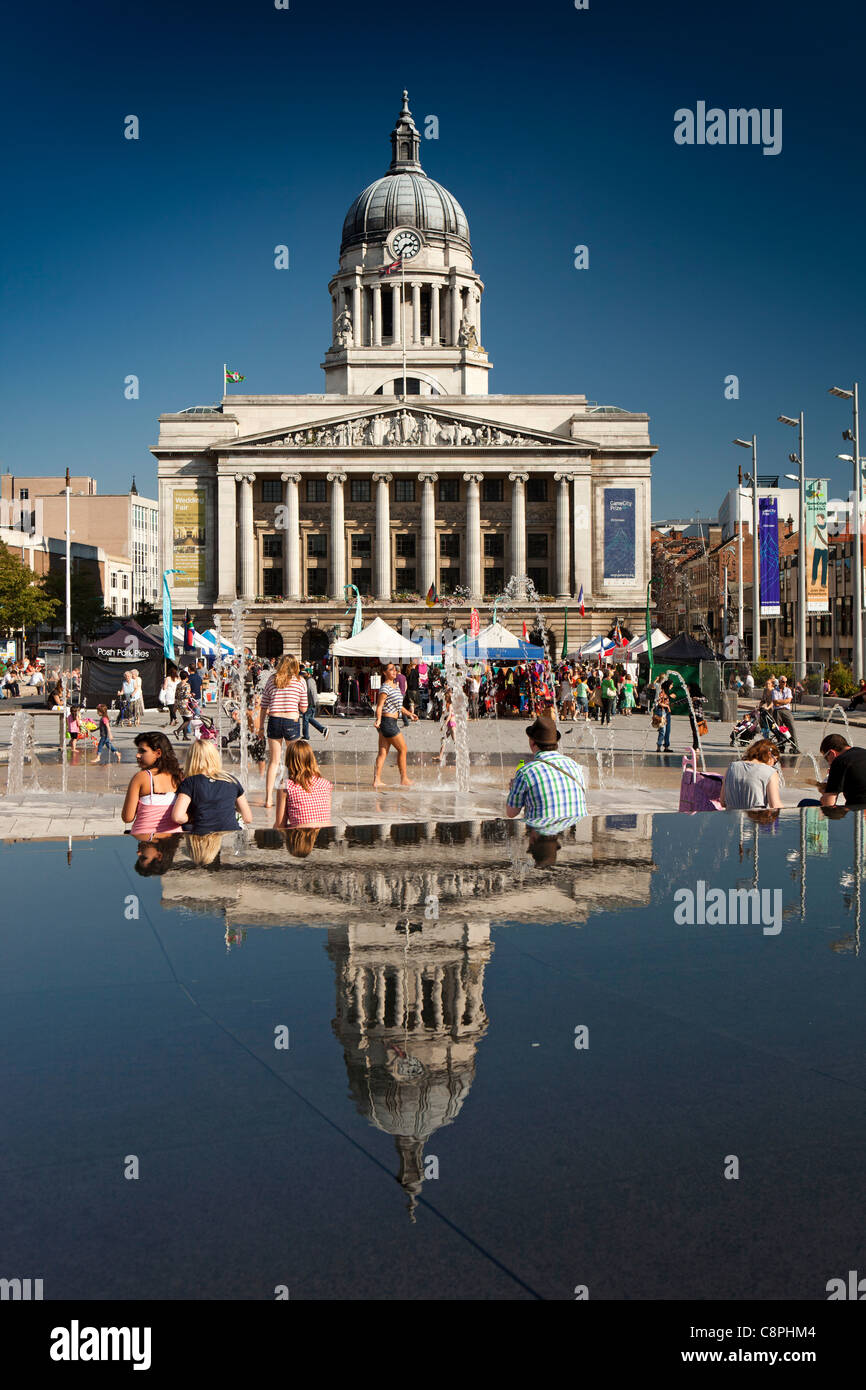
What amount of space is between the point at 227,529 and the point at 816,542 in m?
47.2

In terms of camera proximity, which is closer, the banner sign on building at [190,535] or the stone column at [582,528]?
the banner sign on building at [190,535]

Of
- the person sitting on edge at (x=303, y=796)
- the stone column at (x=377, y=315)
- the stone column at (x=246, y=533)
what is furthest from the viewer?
the stone column at (x=377, y=315)

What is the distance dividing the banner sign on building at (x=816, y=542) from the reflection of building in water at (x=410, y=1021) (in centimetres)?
3701

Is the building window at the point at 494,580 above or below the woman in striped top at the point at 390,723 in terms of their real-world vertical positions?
above

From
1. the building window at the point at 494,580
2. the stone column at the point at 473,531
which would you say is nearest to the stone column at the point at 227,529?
the stone column at the point at 473,531

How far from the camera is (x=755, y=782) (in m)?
10.9

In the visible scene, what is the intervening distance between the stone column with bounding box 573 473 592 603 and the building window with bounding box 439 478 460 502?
8.10 m

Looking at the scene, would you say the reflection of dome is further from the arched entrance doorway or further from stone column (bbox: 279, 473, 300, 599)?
the arched entrance doorway

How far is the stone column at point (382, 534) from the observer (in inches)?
3175

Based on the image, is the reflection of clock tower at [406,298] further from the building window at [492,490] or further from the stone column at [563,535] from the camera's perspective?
the stone column at [563,535]
